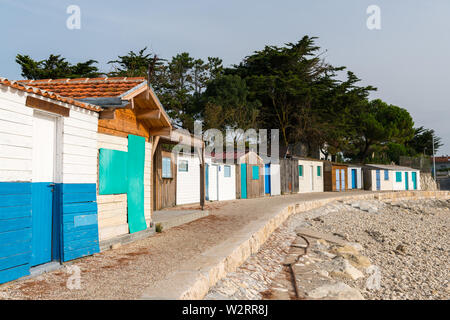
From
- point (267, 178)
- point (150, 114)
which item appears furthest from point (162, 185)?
point (267, 178)

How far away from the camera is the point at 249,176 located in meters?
21.1

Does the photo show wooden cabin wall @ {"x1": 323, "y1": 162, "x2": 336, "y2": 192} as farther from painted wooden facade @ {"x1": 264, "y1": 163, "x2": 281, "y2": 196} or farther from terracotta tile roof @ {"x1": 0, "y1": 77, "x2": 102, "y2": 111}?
terracotta tile roof @ {"x1": 0, "y1": 77, "x2": 102, "y2": 111}

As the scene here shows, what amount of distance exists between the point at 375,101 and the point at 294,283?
55559mm

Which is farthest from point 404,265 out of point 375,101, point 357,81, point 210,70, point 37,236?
point 375,101

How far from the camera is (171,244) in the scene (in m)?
7.27

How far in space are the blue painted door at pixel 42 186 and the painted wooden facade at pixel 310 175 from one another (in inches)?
881

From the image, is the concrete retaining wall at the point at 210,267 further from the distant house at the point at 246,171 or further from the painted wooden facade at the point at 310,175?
the painted wooden facade at the point at 310,175

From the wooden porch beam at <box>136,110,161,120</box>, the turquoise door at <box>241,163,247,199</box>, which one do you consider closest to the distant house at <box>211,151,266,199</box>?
the turquoise door at <box>241,163,247,199</box>

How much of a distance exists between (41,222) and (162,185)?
26.7 feet

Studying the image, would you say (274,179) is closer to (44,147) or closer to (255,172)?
(255,172)

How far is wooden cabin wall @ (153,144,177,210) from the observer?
12914 millimetres

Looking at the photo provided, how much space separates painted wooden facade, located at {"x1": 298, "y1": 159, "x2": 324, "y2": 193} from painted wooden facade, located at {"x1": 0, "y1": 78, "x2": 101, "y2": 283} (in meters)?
21.8

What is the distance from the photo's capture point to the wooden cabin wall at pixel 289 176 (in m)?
25.2

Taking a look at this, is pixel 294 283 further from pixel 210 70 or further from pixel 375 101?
pixel 375 101
